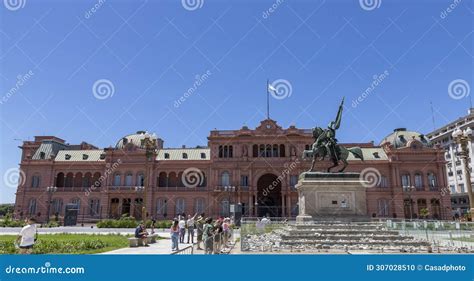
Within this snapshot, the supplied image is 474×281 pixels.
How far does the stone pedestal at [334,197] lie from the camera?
74.6 feet

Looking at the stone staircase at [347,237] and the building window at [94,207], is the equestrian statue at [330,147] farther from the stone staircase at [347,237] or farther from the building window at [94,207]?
the building window at [94,207]

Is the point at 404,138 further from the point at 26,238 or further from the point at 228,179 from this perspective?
the point at 26,238

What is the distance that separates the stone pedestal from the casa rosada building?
37.7m

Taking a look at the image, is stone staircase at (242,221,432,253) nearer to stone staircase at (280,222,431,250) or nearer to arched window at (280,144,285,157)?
stone staircase at (280,222,431,250)

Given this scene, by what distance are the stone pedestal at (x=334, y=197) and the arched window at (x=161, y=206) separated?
4470 cm

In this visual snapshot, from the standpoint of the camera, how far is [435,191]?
62.3 metres

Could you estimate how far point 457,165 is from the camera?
3688 inches

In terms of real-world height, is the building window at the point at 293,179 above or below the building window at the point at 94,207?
above

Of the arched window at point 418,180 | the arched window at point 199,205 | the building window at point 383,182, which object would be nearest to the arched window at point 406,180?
the arched window at point 418,180

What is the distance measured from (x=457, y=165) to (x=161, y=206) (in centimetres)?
7864

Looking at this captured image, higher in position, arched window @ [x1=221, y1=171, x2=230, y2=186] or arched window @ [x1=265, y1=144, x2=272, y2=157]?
arched window @ [x1=265, y1=144, x2=272, y2=157]

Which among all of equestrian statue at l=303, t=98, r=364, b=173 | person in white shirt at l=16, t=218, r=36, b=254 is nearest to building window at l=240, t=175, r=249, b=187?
equestrian statue at l=303, t=98, r=364, b=173

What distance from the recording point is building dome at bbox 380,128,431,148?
6631 cm

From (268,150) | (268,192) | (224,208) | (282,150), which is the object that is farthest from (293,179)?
(224,208)
